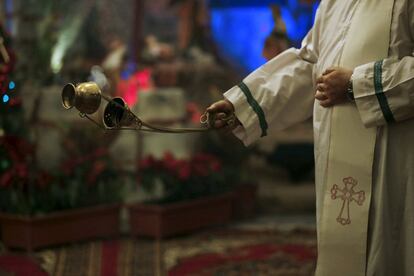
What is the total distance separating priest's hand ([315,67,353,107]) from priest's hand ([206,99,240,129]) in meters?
0.38

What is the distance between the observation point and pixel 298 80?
2.86m

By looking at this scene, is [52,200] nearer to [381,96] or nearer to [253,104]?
[253,104]

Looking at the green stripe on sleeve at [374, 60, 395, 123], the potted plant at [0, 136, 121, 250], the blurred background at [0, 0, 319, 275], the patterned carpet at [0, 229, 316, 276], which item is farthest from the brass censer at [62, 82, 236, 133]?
the potted plant at [0, 136, 121, 250]

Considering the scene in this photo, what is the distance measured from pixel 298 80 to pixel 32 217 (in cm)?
323

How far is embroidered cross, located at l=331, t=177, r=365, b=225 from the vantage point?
2557 millimetres

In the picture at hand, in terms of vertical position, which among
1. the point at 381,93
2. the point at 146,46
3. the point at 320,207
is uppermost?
the point at 146,46

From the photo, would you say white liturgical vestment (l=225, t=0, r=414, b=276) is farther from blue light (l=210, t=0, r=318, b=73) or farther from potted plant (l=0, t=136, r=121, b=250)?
blue light (l=210, t=0, r=318, b=73)

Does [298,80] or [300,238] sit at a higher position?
[298,80]

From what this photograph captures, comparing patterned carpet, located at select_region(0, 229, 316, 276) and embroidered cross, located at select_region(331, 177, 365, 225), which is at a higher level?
embroidered cross, located at select_region(331, 177, 365, 225)

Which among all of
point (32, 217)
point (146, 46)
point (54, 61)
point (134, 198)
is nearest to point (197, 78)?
point (146, 46)

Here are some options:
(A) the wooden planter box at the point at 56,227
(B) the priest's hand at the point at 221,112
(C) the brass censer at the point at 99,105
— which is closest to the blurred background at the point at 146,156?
(A) the wooden planter box at the point at 56,227

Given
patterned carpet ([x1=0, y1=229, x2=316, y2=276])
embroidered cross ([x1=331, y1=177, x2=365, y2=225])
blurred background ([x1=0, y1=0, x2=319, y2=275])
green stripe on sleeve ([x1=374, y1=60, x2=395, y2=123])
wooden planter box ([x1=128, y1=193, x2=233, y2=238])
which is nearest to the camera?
green stripe on sleeve ([x1=374, y1=60, x2=395, y2=123])

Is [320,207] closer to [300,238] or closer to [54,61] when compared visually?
[300,238]

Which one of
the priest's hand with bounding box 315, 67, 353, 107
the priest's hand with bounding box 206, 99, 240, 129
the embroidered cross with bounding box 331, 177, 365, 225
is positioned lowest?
the embroidered cross with bounding box 331, 177, 365, 225
